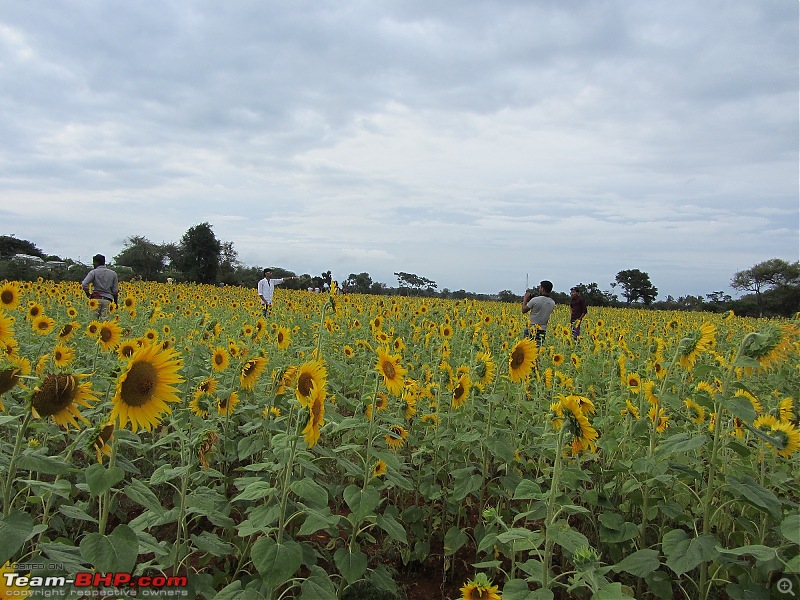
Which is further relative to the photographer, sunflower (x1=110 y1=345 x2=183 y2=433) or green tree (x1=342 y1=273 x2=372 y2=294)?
green tree (x1=342 y1=273 x2=372 y2=294)

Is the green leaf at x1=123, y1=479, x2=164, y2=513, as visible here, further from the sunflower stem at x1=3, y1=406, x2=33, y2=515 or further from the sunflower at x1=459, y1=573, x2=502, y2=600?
the sunflower at x1=459, y1=573, x2=502, y2=600

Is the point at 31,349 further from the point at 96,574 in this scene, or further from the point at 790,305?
the point at 790,305

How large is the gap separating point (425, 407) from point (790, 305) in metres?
56.6

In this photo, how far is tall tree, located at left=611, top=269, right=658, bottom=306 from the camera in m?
58.9

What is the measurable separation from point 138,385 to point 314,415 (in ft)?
2.29

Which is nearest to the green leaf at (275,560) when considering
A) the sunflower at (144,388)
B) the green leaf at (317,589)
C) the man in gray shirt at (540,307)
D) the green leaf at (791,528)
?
the green leaf at (317,589)

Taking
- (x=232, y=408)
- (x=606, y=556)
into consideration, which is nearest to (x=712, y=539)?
(x=606, y=556)

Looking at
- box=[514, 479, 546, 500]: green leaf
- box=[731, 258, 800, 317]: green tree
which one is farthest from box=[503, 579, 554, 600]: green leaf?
box=[731, 258, 800, 317]: green tree

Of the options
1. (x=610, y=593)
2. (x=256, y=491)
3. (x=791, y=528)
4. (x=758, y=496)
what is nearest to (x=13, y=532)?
(x=256, y=491)

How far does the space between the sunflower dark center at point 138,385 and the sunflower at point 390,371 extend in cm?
121

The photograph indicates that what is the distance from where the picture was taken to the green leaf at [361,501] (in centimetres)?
221

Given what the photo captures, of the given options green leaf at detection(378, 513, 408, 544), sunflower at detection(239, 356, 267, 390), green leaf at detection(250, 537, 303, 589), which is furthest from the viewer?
sunflower at detection(239, 356, 267, 390)

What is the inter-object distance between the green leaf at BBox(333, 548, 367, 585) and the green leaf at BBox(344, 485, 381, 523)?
155 millimetres

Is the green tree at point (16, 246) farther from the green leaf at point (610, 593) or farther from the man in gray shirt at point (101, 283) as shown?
the green leaf at point (610, 593)
